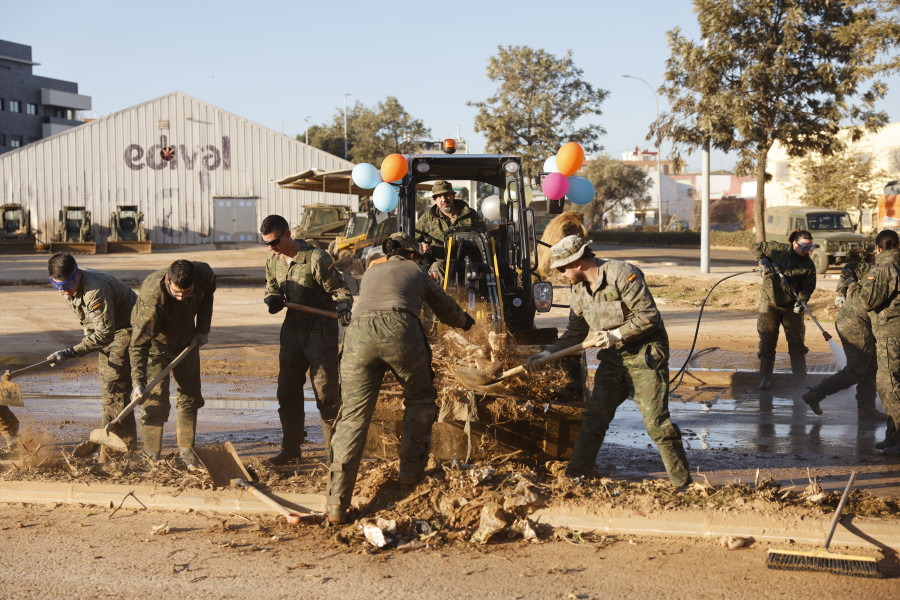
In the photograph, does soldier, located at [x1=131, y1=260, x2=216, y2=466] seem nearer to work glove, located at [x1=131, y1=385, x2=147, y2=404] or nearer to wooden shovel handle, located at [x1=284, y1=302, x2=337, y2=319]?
work glove, located at [x1=131, y1=385, x2=147, y2=404]

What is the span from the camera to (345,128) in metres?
58.3

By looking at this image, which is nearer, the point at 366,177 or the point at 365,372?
the point at 365,372

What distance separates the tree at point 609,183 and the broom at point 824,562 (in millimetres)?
60561

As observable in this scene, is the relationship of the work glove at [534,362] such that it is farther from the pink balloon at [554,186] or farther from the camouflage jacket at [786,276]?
the camouflage jacket at [786,276]

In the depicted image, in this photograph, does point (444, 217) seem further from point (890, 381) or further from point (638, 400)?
point (890, 381)

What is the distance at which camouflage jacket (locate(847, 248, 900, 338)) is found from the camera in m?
7.12

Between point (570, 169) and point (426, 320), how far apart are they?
240 centimetres

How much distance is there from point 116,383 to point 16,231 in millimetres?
32482

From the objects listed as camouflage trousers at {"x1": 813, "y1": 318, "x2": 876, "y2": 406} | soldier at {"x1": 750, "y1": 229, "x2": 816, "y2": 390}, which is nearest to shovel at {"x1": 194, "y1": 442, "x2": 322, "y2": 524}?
camouflage trousers at {"x1": 813, "y1": 318, "x2": 876, "y2": 406}

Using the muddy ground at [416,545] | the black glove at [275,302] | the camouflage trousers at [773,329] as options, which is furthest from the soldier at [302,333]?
the camouflage trousers at [773,329]

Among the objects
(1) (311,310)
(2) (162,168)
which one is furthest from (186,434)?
(2) (162,168)

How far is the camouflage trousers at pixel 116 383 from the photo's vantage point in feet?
22.1

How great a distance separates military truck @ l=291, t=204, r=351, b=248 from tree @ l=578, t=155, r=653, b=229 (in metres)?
40.1

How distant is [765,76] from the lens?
74.2 feet
